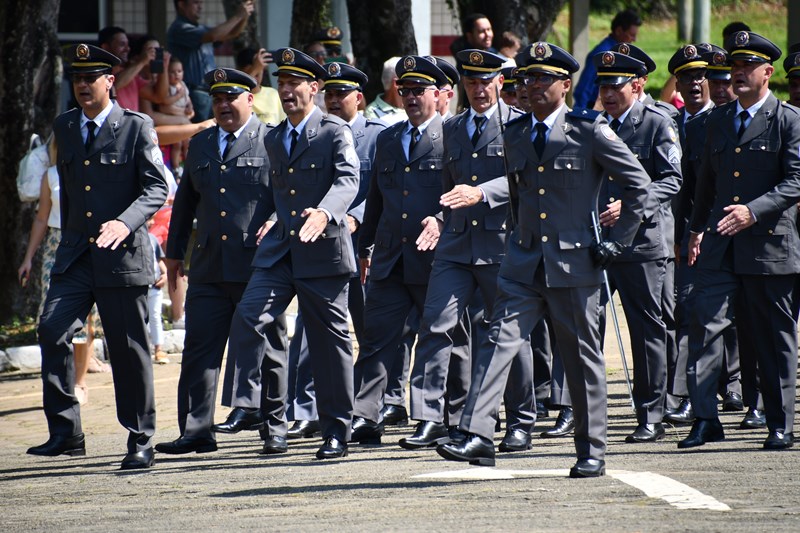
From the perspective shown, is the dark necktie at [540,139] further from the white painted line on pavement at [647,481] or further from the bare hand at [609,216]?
the white painted line on pavement at [647,481]

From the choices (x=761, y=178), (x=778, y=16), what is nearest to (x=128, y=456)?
(x=761, y=178)

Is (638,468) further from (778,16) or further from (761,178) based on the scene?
(778,16)

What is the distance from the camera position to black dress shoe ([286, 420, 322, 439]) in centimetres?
970

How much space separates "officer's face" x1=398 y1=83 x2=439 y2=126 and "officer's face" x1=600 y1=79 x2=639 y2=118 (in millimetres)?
1034

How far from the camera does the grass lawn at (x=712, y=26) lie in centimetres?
3669

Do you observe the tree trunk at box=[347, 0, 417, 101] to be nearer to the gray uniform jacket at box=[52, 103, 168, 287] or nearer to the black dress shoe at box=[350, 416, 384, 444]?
the black dress shoe at box=[350, 416, 384, 444]

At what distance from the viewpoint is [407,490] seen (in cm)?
736

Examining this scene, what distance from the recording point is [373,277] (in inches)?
368

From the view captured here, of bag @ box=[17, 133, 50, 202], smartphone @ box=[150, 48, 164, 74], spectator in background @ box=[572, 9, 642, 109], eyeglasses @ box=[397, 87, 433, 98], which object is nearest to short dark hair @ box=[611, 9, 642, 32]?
spectator in background @ box=[572, 9, 642, 109]

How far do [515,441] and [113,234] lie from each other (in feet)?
8.38

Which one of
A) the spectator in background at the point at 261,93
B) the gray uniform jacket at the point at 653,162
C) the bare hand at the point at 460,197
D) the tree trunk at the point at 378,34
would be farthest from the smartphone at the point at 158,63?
the bare hand at the point at 460,197

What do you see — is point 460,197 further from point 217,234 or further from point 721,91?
point 721,91

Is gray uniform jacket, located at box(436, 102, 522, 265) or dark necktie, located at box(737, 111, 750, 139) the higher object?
dark necktie, located at box(737, 111, 750, 139)

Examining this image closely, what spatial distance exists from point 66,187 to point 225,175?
916mm
